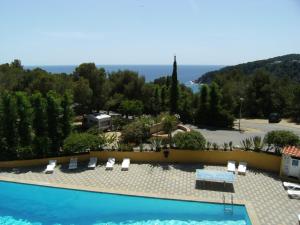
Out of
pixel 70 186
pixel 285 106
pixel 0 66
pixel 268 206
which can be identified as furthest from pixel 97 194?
pixel 285 106

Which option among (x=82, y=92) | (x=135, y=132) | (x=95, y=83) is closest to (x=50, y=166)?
(x=135, y=132)

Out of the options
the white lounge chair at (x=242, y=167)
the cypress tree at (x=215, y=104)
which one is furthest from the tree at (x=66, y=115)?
the cypress tree at (x=215, y=104)

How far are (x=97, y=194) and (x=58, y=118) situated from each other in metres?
8.94

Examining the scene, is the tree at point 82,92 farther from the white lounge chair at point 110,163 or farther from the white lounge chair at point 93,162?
the white lounge chair at point 110,163

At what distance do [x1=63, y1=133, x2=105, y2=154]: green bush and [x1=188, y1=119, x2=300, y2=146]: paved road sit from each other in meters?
11.3

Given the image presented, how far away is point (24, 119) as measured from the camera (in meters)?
25.5

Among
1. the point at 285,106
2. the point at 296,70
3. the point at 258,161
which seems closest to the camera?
the point at 258,161

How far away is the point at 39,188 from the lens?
21219 millimetres

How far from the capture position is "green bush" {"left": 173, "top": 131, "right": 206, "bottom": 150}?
24.5 metres

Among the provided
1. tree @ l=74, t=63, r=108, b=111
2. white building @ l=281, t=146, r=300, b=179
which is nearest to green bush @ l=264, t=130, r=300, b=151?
white building @ l=281, t=146, r=300, b=179

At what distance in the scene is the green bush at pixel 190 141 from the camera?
24484 millimetres

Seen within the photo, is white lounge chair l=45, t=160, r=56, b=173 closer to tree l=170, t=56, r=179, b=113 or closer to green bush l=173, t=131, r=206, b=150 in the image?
green bush l=173, t=131, r=206, b=150

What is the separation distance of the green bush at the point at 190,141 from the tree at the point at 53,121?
9.49 metres

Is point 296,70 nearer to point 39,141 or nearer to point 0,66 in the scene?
point 0,66
